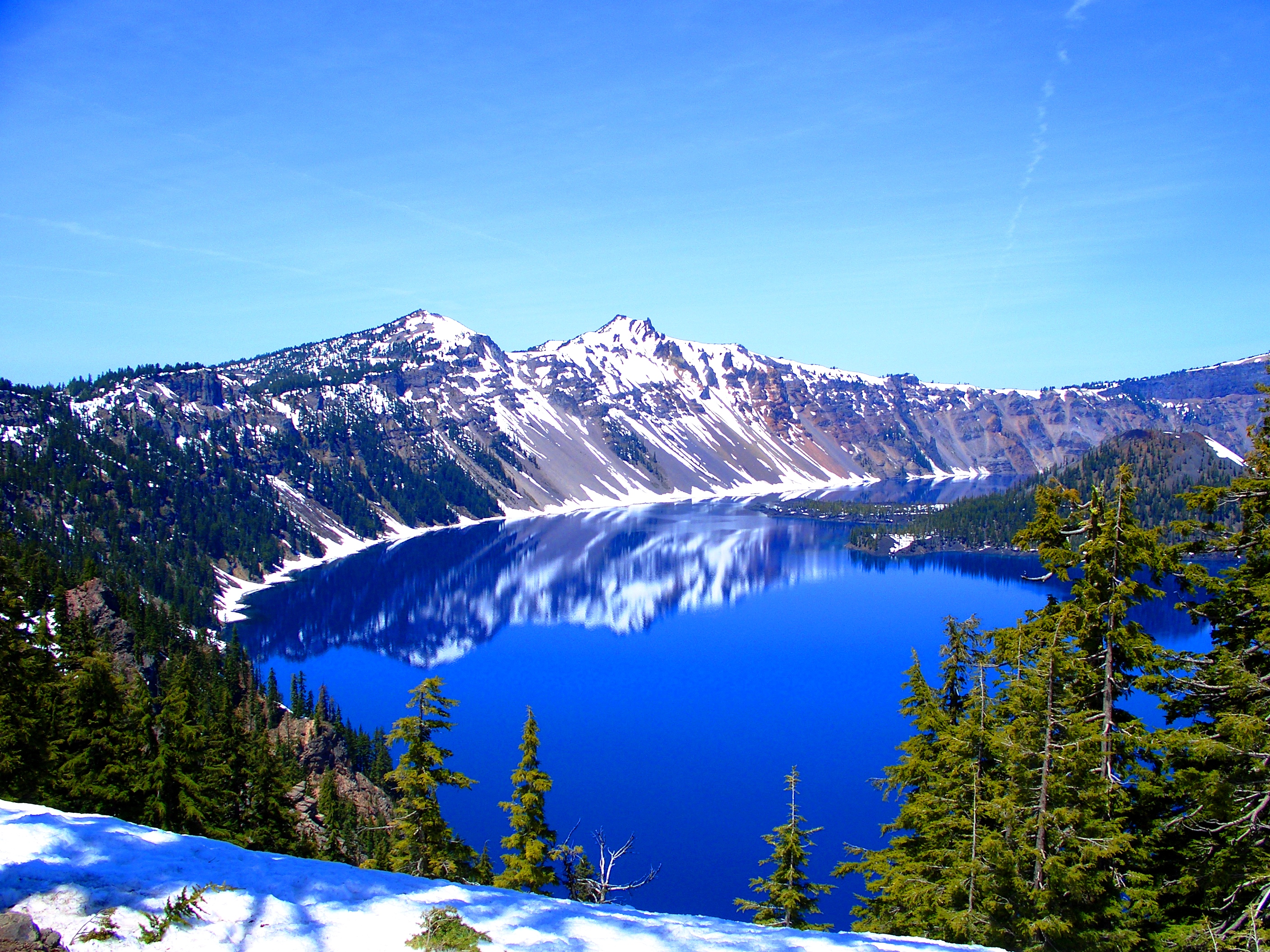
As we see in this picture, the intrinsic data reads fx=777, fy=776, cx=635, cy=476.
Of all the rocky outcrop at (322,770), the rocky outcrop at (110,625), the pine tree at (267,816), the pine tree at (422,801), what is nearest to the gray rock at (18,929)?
the pine tree at (422,801)

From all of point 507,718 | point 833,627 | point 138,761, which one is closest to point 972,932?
point 138,761

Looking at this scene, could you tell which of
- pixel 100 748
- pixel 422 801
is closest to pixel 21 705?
pixel 100 748

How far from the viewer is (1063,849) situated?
46.7ft

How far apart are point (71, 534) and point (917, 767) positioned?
5484 inches

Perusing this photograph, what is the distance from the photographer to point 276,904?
905 cm

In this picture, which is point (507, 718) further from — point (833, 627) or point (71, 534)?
point (71, 534)

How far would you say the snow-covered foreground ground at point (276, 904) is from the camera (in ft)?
27.3

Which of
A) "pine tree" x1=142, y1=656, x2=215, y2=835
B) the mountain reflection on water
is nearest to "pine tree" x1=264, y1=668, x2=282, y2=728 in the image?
the mountain reflection on water

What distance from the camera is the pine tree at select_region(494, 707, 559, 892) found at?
21.9 metres

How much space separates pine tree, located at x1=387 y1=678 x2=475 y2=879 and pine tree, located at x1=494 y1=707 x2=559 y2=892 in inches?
60.2

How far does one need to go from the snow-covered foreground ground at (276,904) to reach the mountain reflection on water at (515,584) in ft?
286

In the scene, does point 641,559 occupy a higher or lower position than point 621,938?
lower

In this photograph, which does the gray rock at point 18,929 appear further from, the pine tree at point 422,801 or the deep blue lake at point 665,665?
the deep blue lake at point 665,665

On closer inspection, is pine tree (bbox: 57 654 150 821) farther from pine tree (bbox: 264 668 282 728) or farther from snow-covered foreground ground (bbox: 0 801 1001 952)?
pine tree (bbox: 264 668 282 728)
